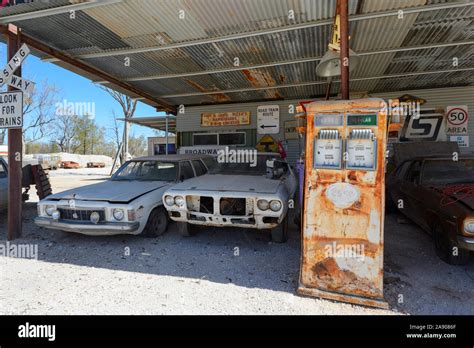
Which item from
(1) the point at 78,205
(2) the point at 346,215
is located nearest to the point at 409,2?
(2) the point at 346,215

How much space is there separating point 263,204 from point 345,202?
125cm

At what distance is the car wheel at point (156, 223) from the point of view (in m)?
4.57

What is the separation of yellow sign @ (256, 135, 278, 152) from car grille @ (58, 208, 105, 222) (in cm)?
689

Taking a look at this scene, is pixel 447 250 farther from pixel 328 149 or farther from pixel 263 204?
pixel 263 204

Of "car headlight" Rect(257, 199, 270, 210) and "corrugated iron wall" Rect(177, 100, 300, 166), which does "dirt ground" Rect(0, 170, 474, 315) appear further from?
"corrugated iron wall" Rect(177, 100, 300, 166)

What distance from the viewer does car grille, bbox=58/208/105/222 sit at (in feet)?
13.4

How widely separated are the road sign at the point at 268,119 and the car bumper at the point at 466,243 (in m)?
7.39

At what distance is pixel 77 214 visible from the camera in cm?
417

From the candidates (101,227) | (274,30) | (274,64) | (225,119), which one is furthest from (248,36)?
(225,119)

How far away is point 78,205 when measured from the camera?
411 centimetres

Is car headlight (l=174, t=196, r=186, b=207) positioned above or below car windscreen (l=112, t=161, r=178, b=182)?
below

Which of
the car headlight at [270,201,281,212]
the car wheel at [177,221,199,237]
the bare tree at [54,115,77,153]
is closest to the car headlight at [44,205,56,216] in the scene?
the car wheel at [177,221,199,237]

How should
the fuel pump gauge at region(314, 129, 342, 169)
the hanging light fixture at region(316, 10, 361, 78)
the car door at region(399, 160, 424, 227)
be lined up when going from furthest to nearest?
the car door at region(399, 160, 424, 227)
the hanging light fixture at region(316, 10, 361, 78)
the fuel pump gauge at region(314, 129, 342, 169)

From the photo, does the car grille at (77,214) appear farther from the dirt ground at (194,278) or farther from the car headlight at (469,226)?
the car headlight at (469,226)
